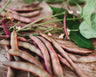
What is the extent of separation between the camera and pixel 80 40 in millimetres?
865

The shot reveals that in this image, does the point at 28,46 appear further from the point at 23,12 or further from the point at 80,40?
the point at 23,12

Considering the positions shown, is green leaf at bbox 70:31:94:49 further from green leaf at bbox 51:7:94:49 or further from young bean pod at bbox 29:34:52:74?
young bean pod at bbox 29:34:52:74

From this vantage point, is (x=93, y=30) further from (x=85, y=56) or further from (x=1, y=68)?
(x=1, y=68)

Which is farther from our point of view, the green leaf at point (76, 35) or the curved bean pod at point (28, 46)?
the green leaf at point (76, 35)

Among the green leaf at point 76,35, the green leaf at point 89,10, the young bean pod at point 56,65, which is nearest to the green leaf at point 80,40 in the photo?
the green leaf at point 76,35

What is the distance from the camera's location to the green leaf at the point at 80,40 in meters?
0.82

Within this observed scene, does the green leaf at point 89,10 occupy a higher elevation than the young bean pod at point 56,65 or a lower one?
higher

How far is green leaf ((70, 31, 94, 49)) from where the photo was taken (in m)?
0.82

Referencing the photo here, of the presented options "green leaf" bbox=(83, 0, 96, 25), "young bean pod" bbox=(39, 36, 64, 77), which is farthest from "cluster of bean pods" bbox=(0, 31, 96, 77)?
"green leaf" bbox=(83, 0, 96, 25)

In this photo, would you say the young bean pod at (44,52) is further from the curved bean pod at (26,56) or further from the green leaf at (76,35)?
the green leaf at (76,35)

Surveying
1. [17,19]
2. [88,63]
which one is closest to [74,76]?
[88,63]

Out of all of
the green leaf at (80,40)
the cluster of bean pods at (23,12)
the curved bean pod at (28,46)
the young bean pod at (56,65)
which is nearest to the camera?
the young bean pod at (56,65)

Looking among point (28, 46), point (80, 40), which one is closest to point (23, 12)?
point (28, 46)

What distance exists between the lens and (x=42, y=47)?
0.72 meters
